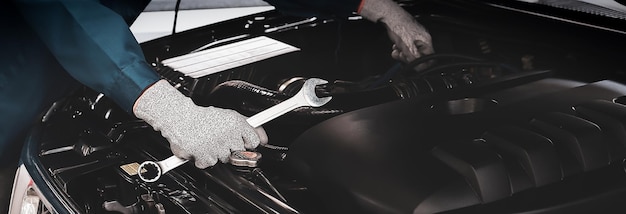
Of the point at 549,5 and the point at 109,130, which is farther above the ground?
the point at 549,5

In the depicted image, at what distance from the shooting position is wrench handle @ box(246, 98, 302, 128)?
0.92 meters

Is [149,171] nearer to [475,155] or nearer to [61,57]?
[61,57]

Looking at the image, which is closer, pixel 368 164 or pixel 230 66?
pixel 368 164

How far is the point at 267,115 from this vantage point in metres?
0.94

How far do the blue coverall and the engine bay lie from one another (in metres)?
0.08

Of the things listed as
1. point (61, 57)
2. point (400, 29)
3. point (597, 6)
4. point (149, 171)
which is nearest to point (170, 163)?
point (149, 171)

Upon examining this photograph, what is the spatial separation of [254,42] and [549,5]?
1.93ft

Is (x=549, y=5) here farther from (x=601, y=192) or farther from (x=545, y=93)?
(x=601, y=192)

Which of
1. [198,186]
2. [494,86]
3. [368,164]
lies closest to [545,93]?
[494,86]

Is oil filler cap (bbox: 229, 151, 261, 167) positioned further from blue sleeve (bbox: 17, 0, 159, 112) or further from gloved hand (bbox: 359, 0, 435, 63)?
gloved hand (bbox: 359, 0, 435, 63)

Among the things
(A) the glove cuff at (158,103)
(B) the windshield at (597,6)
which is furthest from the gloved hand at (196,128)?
(B) the windshield at (597,6)

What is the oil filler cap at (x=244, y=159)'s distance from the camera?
0.82 meters

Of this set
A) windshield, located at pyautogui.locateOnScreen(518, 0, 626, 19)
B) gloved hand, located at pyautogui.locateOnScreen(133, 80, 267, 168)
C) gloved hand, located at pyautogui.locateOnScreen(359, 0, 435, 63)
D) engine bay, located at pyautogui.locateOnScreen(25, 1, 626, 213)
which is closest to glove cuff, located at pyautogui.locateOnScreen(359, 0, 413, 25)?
gloved hand, located at pyautogui.locateOnScreen(359, 0, 435, 63)

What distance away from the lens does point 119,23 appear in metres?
0.95
